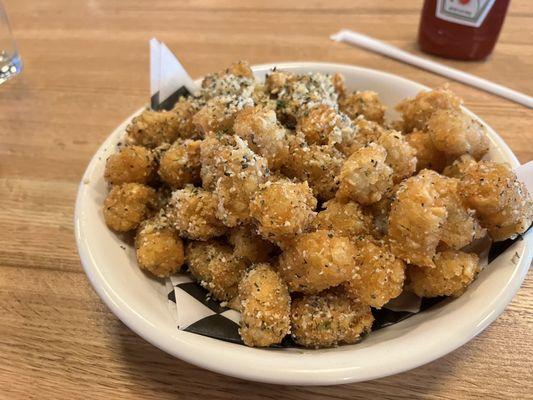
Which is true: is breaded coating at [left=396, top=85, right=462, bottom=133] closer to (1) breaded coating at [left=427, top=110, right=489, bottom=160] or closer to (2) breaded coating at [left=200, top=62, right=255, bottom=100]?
(1) breaded coating at [left=427, top=110, right=489, bottom=160]

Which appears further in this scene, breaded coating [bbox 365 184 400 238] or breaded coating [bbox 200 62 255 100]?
breaded coating [bbox 200 62 255 100]

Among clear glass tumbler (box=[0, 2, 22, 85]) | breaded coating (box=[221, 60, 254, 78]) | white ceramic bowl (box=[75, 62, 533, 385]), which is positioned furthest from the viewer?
clear glass tumbler (box=[0, 2, 22, 85])

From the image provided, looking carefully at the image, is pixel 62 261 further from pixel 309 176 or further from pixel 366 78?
pixel 366 78

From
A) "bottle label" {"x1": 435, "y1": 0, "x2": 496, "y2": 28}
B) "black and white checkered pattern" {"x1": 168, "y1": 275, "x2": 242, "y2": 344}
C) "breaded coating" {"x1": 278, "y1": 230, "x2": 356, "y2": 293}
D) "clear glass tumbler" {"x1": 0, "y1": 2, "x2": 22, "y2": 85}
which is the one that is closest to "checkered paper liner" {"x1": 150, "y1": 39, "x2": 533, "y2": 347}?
"black and white checkered pattern" {"x1": 168, "y1": 275, "x2": 242, "y2": 344}

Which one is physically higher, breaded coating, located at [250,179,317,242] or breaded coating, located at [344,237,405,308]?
breaded coating, located at [250,179,317,242]

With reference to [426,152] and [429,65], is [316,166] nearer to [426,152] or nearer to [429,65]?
[426,152]

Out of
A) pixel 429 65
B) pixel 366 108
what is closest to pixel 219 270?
pixel 366 108
